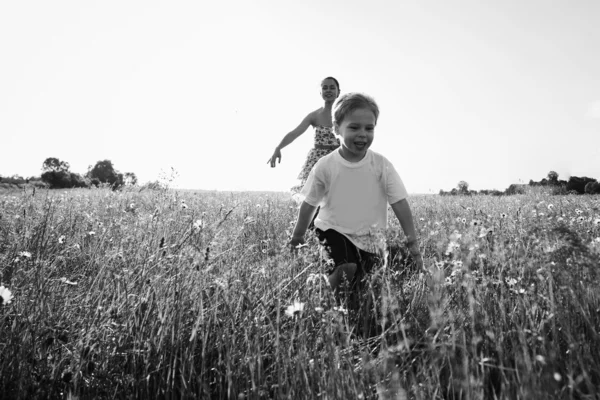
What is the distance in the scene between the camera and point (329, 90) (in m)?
6.01

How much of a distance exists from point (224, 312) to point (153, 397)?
0.54m

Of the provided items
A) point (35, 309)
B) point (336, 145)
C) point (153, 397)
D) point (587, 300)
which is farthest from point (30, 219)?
point (587, 300)

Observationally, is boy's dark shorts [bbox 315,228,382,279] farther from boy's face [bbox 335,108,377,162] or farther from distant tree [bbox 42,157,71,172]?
distant tree [bbox 42,157,71,172]

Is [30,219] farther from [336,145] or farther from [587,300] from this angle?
[587,300]

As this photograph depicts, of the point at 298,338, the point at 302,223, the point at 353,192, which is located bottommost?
the point at 298,338

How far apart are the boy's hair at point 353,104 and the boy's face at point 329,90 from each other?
268cm

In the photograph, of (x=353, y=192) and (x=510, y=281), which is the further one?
(x=353, y=192)

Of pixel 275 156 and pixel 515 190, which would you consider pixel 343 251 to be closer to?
pixel 275 156

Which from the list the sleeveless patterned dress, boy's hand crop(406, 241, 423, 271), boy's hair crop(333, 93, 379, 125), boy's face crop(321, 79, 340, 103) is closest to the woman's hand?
the sleeveless patterned dress

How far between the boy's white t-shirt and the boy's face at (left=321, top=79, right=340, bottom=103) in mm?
2651

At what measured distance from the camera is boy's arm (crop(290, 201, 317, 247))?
130 inches

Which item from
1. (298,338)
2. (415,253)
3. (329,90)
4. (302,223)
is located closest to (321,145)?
(329,90)

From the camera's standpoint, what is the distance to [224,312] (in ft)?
7.16

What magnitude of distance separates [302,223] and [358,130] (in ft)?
2.66
